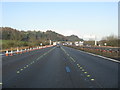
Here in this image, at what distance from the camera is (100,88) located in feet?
29.3

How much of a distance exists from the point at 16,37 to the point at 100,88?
338 ft

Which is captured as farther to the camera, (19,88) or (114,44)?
(114,44)

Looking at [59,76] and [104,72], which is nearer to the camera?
[59,76]

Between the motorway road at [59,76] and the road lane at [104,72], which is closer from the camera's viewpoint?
the motorway road at [59,76]

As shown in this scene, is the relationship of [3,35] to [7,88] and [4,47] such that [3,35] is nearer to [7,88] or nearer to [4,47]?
[4,47]

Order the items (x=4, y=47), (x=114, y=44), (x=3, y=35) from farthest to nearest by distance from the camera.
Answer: (x=3, y=35) < (x=114, y=44) < (x=4, y=47)

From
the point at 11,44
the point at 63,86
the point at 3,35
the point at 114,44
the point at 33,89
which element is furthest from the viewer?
the point at 3,35

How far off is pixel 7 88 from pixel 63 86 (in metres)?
2.53

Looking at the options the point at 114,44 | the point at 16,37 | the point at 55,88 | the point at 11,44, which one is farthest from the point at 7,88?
the point at 16,37

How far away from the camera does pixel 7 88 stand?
8938 millimetres

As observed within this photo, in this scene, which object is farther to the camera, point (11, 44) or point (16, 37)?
point (16, 37)

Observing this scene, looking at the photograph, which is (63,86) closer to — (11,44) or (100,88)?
(100,88)

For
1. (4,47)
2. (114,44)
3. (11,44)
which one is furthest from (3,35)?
(114,44)

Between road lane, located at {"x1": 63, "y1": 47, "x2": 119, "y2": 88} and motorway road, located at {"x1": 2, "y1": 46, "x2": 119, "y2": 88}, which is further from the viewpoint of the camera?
road lane, located at {"x1": 63, "y1": 47, "x2": 119, "y2": 88}
